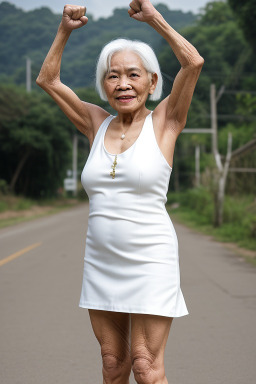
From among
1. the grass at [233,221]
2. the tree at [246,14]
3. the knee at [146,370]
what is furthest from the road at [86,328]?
the tree at [246,14]

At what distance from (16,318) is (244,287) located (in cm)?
337

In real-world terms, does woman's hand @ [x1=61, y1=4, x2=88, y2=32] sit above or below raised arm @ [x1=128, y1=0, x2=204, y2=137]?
above

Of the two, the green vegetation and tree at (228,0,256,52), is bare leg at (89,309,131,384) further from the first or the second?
tree at (228,0,256,52)

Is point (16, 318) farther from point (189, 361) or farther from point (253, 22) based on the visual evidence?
point (253, 22)

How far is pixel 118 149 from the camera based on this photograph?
8.83 ft

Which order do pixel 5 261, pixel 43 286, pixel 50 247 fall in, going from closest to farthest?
pixel 43 286, pixel 5 261, pixel 50 247

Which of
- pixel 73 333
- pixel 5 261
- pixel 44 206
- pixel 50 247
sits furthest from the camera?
pixel 44 206

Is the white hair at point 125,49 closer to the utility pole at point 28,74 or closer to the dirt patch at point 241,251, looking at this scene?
the dirt patch at point 241,251

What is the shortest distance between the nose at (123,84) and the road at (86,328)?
2.36m

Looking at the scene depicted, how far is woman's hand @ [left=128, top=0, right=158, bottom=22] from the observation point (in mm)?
2640

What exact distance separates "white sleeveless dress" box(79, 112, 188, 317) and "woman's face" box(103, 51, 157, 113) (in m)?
0.21

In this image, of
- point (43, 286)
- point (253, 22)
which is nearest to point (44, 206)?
point (253, 22)

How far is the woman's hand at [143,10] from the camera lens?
264 cm

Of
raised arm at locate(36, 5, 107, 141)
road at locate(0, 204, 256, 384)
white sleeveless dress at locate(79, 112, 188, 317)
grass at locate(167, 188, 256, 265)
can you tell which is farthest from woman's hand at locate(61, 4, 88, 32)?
grass at locate(167, 188, 256, 265)
